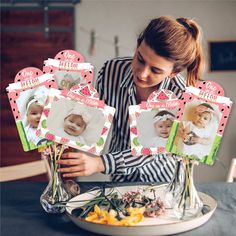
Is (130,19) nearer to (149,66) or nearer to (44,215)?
(149,66)

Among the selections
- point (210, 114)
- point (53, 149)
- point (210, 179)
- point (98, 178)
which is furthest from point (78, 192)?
point (210, 179)

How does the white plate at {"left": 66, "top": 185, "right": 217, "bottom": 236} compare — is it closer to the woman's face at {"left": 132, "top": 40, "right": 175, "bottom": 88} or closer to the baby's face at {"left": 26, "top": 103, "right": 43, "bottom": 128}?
the baby's face at {"left": 26, "top": 103, "right": 43, "bottom": 128}

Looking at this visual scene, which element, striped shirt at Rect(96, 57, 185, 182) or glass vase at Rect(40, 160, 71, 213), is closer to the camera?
glass vase at Rect(40, 160, 71, 213)

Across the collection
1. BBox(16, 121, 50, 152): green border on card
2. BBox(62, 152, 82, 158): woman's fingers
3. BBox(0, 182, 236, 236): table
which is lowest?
BBox(0, 182, 236, 236): table

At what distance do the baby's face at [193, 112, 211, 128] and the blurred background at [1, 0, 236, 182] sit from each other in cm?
282

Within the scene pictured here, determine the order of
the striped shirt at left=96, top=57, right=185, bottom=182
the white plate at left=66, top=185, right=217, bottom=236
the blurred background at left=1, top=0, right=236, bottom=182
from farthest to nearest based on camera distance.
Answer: the blurred background at left=1, top=0, right=236, bottom=182
the striped shirt at left=96, top=57, right=185, bottom=182
the white plate at left=66, top=185, right=217, bottom=236

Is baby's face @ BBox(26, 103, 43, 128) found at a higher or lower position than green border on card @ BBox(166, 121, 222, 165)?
higher

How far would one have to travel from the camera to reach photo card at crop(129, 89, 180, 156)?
131cm

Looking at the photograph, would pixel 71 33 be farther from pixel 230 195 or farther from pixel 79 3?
pixel 230 195

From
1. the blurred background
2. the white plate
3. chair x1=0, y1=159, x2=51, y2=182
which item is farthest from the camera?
the blurred background

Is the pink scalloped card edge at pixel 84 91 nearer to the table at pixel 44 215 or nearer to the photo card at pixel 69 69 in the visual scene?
the photo card at pixel 69 69

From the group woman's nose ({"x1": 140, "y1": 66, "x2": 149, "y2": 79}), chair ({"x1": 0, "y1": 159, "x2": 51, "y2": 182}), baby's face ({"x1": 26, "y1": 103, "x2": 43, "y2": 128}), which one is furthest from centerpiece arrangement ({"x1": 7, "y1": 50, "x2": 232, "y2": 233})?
chair ({"x1": 0, "y1": 159, "x2": 51, "y2": 182})

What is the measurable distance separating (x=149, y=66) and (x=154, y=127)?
0.89ft

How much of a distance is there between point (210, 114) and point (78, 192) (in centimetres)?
48
